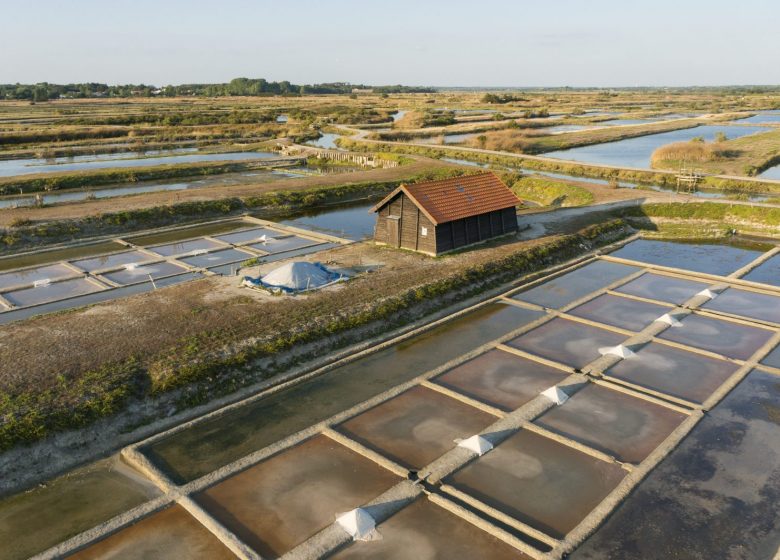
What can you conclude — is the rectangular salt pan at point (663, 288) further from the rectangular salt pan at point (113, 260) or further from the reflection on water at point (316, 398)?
the rectangular salt pan at point (113, 260)

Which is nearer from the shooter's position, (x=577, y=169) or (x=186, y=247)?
(x=186, y=247)

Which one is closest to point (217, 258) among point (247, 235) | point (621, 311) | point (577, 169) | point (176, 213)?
point (247, 235)

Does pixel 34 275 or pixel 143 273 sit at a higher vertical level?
pixel 143 273

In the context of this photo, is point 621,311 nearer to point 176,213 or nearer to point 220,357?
point 220,357

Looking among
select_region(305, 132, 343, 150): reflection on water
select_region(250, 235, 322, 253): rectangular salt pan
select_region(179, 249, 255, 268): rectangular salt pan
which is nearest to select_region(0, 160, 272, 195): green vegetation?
select_region(305, 132, 343, 150): reflection on water

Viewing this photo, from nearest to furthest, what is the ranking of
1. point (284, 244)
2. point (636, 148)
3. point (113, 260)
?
point (113, 260)
point (284, 244)
point (636, 148)

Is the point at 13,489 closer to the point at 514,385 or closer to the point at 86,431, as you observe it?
the point at 86,431

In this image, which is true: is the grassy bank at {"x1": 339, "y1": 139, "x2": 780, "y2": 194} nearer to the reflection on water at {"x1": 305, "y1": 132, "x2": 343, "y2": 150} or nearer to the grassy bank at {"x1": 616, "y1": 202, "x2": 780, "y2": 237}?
the reflection on water at {"x1": 305, "y1": 132, "x2": 343, "y2": 150}

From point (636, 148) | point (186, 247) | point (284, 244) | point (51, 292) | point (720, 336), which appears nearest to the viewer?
point (720, 336)
